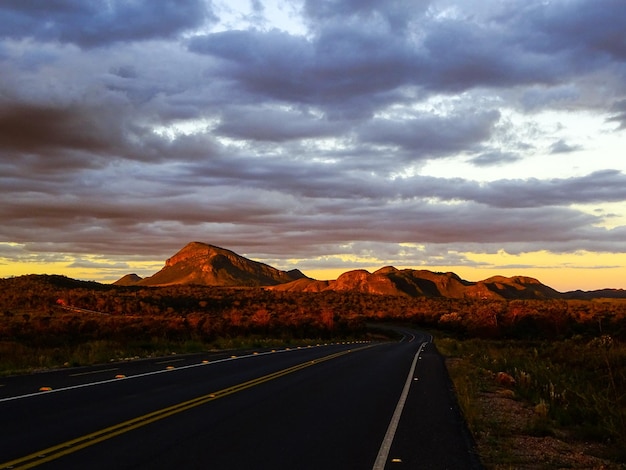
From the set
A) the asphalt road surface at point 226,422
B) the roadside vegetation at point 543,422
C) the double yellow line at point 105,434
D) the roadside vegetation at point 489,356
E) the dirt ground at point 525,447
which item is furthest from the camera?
the roadside vegetation at point 489,356

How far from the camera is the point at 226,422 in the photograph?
10.6 meters

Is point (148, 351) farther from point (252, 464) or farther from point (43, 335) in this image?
point (252, 464)

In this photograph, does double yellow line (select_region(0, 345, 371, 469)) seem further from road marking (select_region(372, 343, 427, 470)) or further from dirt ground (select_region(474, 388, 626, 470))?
dirt ground (select_region(474, 388, 626, 470))

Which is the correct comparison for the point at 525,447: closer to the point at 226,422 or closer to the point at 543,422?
the point at 543,422

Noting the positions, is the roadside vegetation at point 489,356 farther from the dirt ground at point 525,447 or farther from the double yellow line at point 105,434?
the double yellow line at point 105,434

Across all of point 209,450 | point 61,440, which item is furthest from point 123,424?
point 209,450

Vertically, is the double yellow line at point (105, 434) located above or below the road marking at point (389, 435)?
above

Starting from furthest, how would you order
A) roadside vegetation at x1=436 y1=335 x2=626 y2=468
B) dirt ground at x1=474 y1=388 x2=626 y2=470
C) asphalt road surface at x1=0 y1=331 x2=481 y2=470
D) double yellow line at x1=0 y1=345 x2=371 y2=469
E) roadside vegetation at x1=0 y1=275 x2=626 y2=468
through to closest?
roadside vegetation at x1=0 y1=275 x2=626 y2=468 < roadside vegetation at x1=436 y1=335 x2=626 y2=468 < dirt ground at x1=474 y1=388 x2=626 y2=470 < asphalt road surface at x1=0 y1=331 x2=481 y2=470 < double yellow line at x1=0 y1=345 x2=371 y2=469

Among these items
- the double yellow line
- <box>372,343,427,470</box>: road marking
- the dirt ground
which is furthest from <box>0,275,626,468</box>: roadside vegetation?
the double yellow line

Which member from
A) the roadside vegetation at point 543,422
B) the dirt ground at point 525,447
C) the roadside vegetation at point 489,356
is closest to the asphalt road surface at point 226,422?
the dirt ground at point 525,447

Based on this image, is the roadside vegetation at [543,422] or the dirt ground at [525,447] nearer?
the dirt ground at [525,447]

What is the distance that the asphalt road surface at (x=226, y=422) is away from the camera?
8.02 metres

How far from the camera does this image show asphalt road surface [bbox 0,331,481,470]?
26.3 ft

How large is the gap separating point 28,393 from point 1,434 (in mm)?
4793
